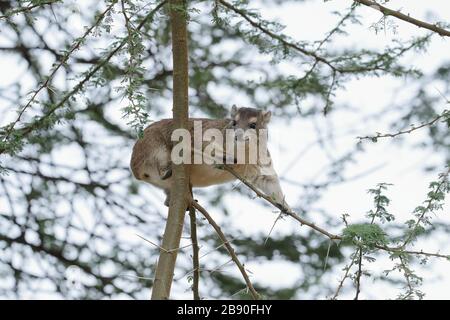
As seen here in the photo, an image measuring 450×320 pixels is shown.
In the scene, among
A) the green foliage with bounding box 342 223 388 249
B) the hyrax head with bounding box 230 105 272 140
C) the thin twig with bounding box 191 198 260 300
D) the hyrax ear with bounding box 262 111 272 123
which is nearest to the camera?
the green foliage with bounding box 342 223 388 249

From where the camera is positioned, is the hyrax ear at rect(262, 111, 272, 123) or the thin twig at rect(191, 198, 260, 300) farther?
the hyrax ear at rect(262, 111, 272, 123)

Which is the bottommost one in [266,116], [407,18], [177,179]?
[177,179]

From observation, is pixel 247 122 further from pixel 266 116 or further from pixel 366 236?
pixel 366 236

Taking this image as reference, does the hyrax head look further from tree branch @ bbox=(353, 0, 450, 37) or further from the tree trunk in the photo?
tree branch @ bbox=(353, 0, 450, 37)

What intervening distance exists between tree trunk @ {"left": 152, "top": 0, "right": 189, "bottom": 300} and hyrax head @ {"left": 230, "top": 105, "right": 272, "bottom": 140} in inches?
46.4

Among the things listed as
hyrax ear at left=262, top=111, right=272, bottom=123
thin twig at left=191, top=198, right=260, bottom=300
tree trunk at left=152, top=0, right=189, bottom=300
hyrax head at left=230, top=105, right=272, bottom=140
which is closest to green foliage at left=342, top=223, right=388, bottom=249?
thin twig at left=191, top=198, right=260, bottom=300

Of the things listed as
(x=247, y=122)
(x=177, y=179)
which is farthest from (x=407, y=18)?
(x=247, y=122)

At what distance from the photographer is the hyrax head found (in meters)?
4.61

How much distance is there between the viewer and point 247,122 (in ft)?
15.4

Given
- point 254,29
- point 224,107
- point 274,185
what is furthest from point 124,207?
point 254,29

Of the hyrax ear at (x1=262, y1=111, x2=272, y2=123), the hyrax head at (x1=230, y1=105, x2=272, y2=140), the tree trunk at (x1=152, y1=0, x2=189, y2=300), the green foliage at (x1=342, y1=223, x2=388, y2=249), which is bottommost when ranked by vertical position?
the green foliage at (x1=342, y1=223, x2=388, y2=249)

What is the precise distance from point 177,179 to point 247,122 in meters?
1.41

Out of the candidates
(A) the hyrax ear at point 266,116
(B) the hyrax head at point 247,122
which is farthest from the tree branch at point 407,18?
(A) the hyrax ear at point 266,116
